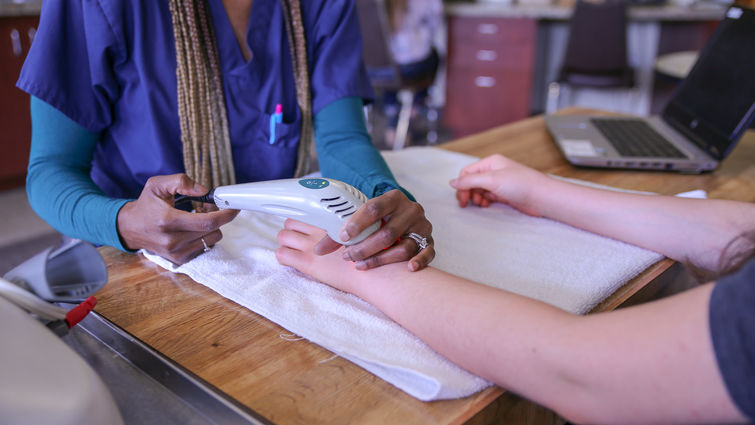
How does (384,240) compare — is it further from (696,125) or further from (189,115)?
(696,125)

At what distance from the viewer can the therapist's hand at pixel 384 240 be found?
2.02 feet

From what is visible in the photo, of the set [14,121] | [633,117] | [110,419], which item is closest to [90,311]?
[110,419]

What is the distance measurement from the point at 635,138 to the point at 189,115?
2.80 feet

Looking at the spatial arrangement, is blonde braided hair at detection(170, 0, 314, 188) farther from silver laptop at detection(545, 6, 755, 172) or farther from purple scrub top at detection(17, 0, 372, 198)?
silver laptop at detection(545, 6, 755, 172)

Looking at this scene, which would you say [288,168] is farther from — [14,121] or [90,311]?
[14,121]

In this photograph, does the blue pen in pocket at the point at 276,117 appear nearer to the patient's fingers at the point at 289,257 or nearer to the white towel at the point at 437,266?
the white towel at the point at 437,266

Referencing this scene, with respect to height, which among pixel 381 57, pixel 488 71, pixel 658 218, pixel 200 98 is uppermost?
pixel 200 98

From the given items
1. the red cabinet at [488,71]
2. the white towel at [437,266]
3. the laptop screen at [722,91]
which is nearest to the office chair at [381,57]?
the red cabinet at [488,71]

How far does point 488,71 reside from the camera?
12.1ft

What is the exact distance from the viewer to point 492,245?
74 cm

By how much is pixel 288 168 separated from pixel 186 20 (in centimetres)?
29

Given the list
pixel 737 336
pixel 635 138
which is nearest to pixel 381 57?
pixel 635 138

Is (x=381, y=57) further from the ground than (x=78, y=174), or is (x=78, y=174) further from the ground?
(x=78, y=174)

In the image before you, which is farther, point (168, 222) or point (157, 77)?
point (157, 77)
